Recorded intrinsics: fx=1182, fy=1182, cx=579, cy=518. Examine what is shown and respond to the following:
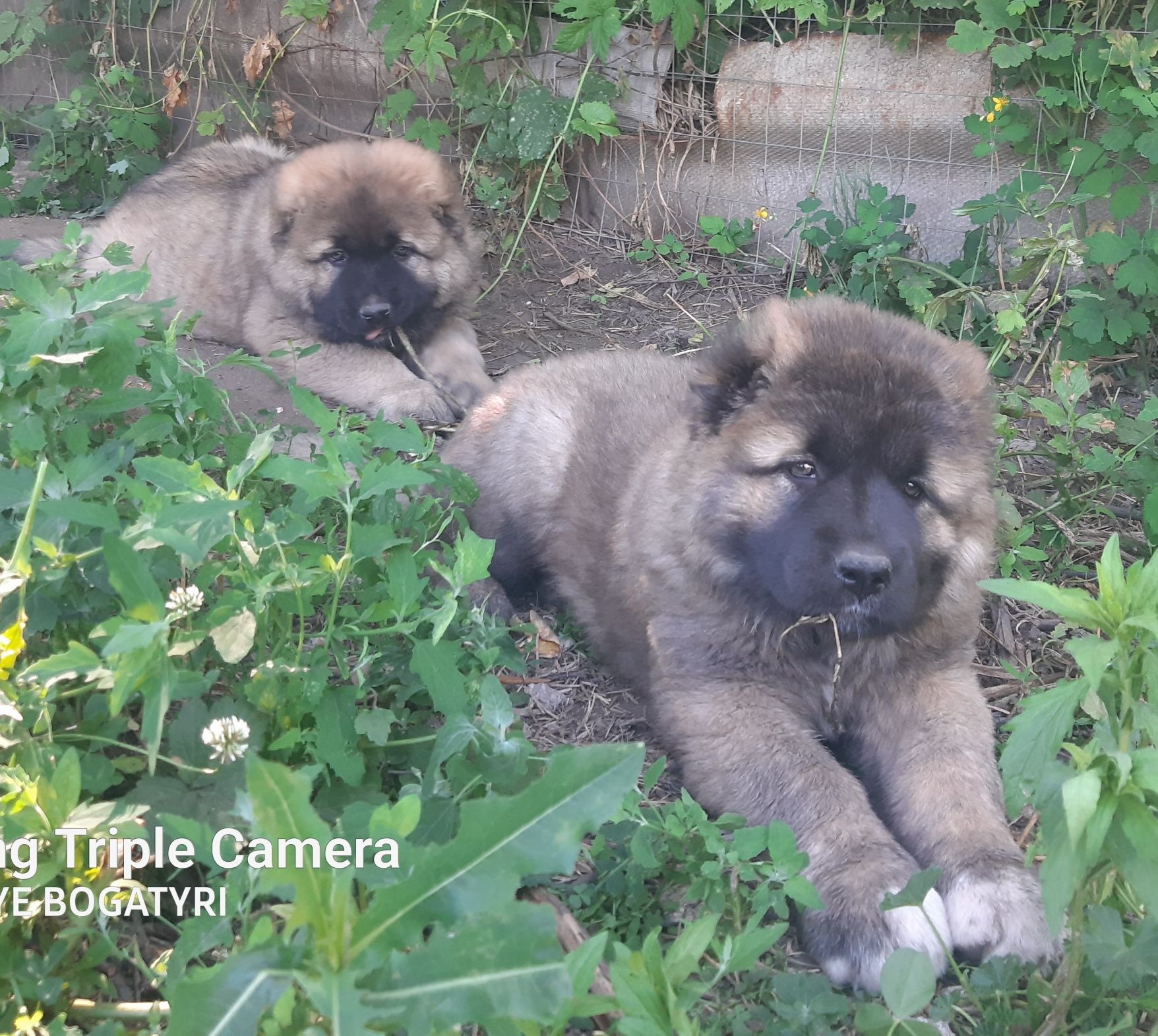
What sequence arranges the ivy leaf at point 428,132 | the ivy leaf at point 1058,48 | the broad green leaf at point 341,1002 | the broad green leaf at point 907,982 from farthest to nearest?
the ivy leaf at point 428,132
the ivy leaf at point 1058,48
the broad green leaf at point 907,982
the broad green leaf at point 341,1002

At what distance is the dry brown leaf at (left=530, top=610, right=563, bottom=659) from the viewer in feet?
9.90

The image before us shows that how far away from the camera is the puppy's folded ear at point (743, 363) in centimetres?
244

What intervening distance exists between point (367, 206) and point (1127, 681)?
3.38 meters

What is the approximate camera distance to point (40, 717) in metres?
1.80

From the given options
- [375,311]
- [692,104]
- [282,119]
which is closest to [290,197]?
[375,311]

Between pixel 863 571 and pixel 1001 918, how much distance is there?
64cm

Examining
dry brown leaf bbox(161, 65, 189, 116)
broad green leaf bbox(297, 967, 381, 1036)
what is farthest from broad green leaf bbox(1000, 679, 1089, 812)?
dry brown leaf bbox(161, 65, 189, 116)

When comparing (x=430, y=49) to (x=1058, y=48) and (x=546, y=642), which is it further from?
(x=546, y=642)

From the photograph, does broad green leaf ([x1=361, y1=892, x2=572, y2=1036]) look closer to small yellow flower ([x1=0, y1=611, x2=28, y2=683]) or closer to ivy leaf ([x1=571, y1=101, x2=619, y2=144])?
small yellow flower ([x1=0, y1=611, x2=28, y2=683])

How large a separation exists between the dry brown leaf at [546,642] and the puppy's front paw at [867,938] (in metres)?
1.12

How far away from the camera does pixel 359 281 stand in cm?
433

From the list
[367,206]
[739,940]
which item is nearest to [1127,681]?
[739,940]

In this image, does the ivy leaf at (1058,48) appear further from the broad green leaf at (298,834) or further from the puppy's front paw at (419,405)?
the broad green leaf at (298,834)

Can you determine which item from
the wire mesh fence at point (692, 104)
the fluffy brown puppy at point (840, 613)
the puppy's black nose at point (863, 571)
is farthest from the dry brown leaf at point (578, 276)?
the puppy's black nose at point (863, 571)
